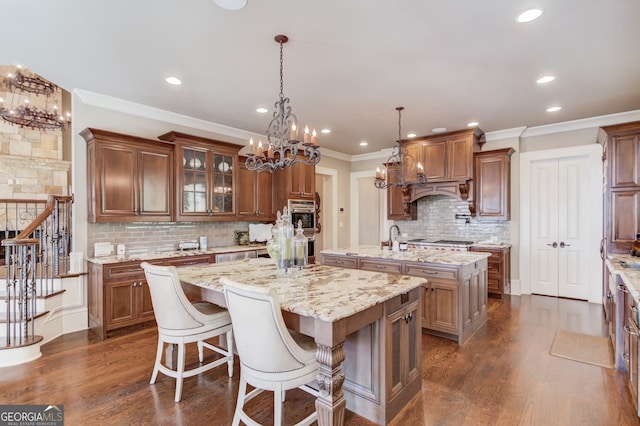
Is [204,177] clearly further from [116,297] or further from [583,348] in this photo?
[583,348]

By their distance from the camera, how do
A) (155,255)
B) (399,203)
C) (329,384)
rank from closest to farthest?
(329,384)
(155,255)
(399,203)

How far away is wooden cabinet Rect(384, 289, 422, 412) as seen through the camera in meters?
2.05

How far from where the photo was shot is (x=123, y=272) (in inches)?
145

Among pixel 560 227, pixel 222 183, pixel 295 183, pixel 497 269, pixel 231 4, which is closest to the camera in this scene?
pixel 231 4

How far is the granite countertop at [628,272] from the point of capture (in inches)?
83.4

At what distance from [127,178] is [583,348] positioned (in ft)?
17.6

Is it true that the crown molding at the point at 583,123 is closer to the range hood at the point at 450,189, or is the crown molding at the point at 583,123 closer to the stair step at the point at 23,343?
the range hood at the point at 450,189

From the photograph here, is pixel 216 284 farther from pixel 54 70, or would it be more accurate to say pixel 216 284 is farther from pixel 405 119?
pixel 405 119

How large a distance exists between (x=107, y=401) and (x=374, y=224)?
20.3 ft

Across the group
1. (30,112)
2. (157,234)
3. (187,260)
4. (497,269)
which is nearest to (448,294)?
(497,269)

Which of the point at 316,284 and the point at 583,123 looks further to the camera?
the point at 583,123

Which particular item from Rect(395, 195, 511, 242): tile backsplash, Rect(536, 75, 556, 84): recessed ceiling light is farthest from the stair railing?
Rect(395, 195, 511, 242): tile backsplash

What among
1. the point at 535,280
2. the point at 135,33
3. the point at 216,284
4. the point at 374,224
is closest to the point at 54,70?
the point at 135,33

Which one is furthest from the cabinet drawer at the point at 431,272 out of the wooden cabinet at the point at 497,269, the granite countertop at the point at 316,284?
the wooden cabinet at the point at 497,269
